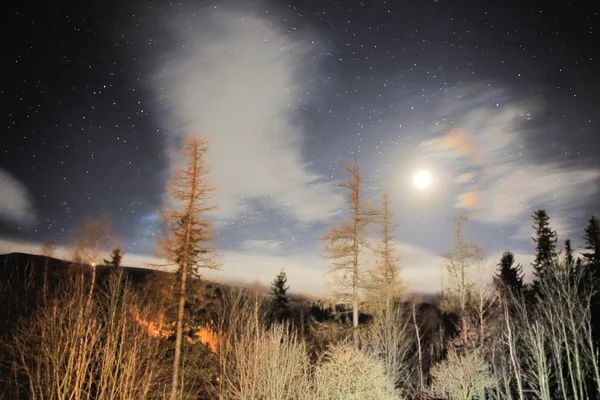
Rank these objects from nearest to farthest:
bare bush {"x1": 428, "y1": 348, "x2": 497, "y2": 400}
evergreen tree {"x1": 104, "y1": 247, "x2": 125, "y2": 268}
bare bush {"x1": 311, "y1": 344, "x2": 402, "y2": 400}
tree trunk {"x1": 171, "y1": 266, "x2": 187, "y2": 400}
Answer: bare bush {"x1": 311, "y1": 344, "x2": 402, "y2": 400}, tree trunk {"x1": 171, "y1": 266, "x2": 187, "y2": 400}, bare bush {"x1": 428, "y1": 348, "x2": 497, "y2": 400}, evergreen tree {"x1": 104, "y1": 247, "x2": 125, "y2": 268}

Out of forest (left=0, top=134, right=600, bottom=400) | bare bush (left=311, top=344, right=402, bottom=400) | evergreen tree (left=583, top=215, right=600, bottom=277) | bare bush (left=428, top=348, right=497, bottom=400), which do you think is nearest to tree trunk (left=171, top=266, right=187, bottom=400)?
forest (left=0, top=134, right=600, bottom=400)

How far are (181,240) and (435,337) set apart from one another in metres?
36.8

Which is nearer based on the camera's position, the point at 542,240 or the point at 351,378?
the point at 351,378

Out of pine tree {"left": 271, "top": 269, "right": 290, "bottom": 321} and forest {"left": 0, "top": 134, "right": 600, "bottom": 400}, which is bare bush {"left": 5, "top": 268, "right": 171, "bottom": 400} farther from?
pine tree {"left": 271, "top": 269, "right": 290, "bottom": 321}


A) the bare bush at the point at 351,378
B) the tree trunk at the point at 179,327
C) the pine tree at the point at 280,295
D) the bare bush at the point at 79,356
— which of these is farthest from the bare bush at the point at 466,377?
the pine tree at the point at 280,295

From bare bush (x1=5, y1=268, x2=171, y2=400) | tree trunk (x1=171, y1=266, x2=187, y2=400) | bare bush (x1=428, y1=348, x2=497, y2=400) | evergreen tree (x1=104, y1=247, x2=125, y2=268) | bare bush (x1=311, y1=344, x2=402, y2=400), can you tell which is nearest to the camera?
bare bush (x1=5, y1=268, x2=171, y2=400)

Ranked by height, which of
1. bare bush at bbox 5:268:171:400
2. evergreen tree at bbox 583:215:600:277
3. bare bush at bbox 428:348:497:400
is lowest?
bare bush at bbox 428:348:497:400

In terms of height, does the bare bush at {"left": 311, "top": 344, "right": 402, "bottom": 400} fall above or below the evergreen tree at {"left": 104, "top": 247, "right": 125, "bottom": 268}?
below

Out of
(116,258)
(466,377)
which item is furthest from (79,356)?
(116,258)

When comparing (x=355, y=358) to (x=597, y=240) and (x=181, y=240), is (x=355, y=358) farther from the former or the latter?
(x=597, y=240)

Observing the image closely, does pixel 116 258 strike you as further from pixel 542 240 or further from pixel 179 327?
pixel 542 240

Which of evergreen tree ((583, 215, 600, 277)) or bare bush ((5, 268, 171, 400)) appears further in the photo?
evergreen tree ((583, 215, 600, 277))

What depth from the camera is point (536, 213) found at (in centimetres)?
3844

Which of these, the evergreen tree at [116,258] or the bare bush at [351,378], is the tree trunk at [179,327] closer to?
the bare bush at [351,378]
